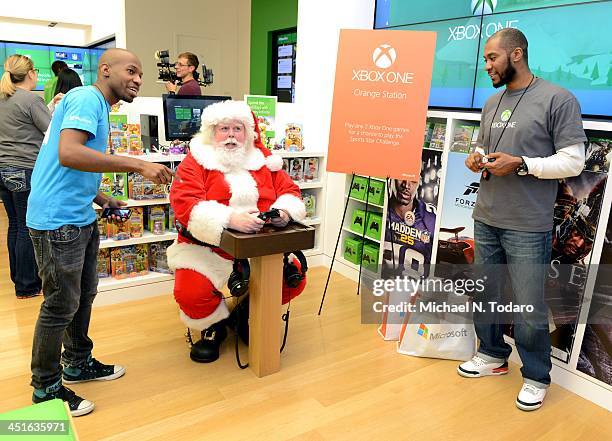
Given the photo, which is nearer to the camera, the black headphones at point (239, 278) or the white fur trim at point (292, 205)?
the black headphones at point (239, 278)

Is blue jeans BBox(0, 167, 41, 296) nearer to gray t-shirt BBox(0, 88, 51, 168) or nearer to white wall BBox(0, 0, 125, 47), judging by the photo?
gray t-shirt BBox(0, 88, 51, 168)

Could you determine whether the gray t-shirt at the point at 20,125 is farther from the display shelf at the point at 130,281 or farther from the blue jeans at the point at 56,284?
the blue jeans at the point at 56,284

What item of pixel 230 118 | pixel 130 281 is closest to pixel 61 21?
pixel 130 281

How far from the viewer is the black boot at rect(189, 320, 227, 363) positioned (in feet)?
8.95

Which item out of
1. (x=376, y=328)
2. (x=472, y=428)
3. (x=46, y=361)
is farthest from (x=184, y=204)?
(x=472, y=428)

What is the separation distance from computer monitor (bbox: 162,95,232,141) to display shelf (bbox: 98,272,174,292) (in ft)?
3.27

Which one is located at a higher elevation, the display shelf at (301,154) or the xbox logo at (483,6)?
Answer: the xbox logo at (483,6)

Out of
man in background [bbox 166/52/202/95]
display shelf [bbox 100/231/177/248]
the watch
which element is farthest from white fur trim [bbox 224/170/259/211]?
man in background [bbox 166/52/202/95]

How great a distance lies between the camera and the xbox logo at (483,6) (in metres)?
3.25

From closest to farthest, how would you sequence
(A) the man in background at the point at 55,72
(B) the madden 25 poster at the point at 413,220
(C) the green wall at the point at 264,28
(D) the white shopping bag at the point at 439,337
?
(D) the white shopping bag at the point at 439,337 < (B) the madden 25 poster at the point at 413,220 < (A) the man in background at the point at 55,72 < (C) the green wall at the point at 264,28

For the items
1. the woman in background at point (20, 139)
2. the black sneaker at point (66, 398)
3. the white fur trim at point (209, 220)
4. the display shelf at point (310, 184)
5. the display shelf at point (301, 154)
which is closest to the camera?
the black sneaker at point (66, 398)

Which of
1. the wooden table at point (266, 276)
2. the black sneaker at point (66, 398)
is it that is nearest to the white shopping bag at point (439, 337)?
the wooden table at point (266, 276)

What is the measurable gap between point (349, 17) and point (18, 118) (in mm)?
2568

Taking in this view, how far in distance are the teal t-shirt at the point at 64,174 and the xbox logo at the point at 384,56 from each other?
1.68 metres
